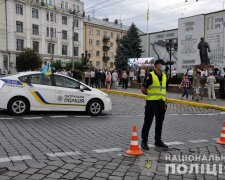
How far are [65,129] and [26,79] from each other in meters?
3.26

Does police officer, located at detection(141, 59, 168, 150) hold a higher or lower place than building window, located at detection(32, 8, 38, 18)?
lower

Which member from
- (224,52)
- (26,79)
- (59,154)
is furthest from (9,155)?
(224,52)

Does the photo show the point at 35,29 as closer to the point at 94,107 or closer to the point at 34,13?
the point at 34,13

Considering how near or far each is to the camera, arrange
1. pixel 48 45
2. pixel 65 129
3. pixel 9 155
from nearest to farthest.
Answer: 1. pixel 9 155
2. pixel 65 129
3. pixel 48 45

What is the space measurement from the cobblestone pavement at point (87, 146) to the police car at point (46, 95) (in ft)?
1.25

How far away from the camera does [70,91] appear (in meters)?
11.3

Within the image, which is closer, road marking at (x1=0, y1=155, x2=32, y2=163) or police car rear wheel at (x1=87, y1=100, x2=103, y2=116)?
road marking at (x1=0, y1=155, x2=32, y2=163)

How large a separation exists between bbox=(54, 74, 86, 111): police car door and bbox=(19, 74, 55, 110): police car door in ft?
0.71

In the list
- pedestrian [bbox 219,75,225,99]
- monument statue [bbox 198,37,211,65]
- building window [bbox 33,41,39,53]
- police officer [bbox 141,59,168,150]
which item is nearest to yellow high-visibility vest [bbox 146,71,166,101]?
police officer [bbox 141,59,168,150]

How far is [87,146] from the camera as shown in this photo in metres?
6.73

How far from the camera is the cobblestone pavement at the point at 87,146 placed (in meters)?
4.99

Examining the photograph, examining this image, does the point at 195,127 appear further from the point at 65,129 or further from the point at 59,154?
the point at 59,154

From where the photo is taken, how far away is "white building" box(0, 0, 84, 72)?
63.3 m

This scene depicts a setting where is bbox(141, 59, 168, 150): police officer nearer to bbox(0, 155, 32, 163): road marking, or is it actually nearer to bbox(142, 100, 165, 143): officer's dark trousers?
bbox(142, 100, 165, 143): officer's dark trousers
